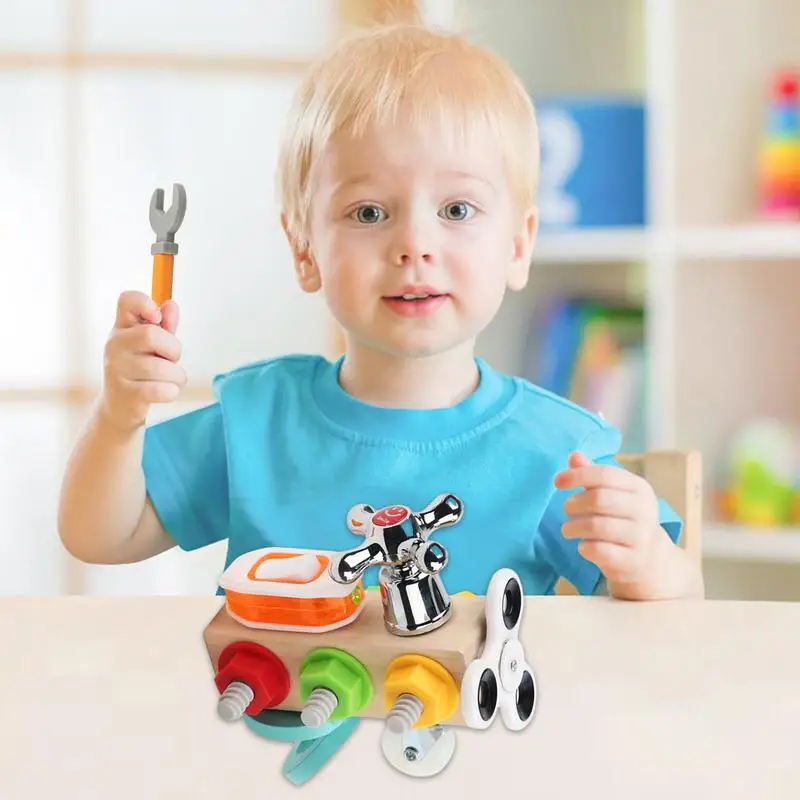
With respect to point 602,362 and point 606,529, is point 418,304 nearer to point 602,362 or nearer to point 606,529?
point 606,529

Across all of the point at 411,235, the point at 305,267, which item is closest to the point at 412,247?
the point at 411,235

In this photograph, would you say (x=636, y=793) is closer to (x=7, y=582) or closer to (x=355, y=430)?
(x=355, y=430)

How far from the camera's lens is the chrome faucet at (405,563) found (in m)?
0.40

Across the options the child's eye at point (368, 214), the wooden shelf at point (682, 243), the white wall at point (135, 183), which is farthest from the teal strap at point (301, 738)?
the white wall at point (135, 183)

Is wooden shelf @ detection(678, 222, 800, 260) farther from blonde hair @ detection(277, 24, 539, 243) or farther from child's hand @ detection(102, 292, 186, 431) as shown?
child's hand @ detection(102, 292, 186, 431)

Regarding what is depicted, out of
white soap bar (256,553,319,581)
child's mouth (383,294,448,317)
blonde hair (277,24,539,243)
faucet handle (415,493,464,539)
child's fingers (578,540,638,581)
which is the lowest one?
child's fingers (578,540,638,581)

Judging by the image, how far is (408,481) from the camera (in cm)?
79

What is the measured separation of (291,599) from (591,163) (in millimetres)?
1433

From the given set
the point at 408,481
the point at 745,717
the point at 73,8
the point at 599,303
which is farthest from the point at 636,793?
the point at 73,8

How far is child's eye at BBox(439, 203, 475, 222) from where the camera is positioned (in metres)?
0.74

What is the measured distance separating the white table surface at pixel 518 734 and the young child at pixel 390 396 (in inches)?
5.9

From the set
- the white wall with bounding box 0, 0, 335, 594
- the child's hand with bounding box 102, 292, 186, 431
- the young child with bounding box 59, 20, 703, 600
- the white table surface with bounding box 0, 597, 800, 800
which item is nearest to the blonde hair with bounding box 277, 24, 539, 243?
the young child with bounding box 59, 20, 703, 600

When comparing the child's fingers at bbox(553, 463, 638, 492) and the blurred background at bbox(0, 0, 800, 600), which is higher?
the blurred background at bbox(0, 0, 800, 600)

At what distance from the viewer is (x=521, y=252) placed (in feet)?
2.81
